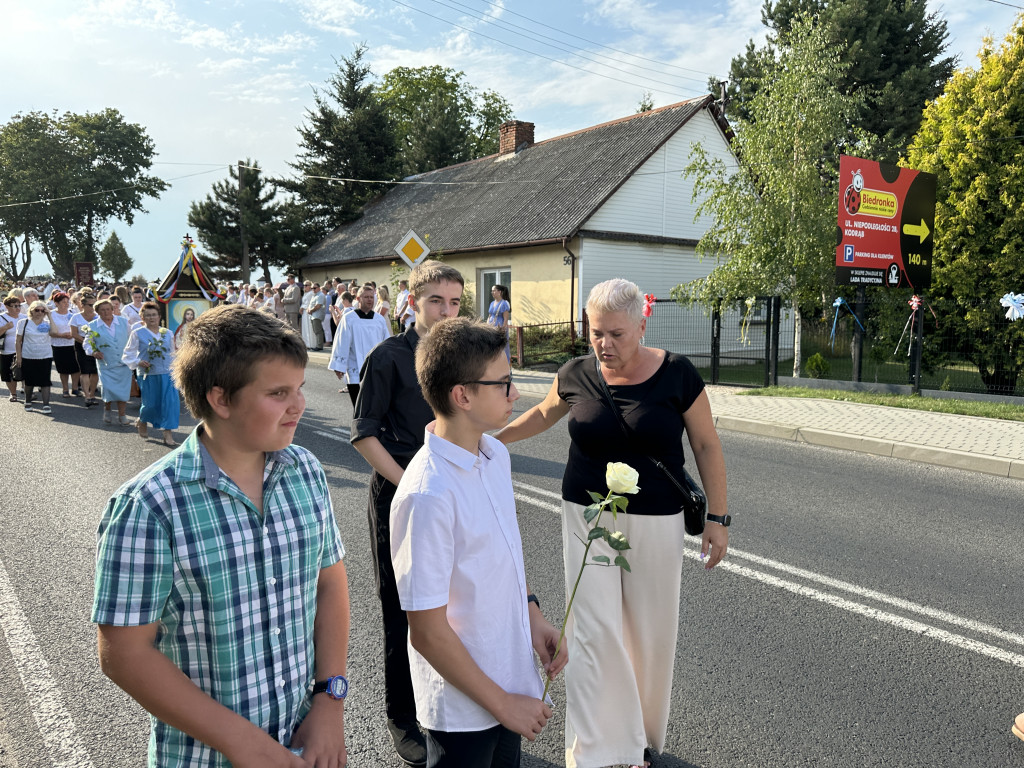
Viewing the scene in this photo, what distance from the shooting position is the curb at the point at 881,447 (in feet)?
26.5

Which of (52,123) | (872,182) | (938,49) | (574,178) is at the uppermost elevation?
(52,123)

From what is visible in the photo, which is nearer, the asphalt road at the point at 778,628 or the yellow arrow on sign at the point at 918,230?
the asphalt road at the point at 778,628

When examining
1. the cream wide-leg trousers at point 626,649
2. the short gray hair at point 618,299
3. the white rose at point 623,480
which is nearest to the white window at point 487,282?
the short gray hair at point 618,299

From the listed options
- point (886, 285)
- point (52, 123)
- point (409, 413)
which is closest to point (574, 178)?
point (886, 285)

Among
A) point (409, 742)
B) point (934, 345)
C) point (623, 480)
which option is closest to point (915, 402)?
point (934, 345)

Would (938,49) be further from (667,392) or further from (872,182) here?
(667,392)

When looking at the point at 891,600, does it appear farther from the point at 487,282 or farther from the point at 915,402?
the point at 487,282

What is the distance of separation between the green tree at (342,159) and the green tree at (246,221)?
1536mm

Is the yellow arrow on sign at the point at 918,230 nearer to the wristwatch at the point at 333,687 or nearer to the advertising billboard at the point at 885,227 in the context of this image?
the advertising billboard at the point at 885,227

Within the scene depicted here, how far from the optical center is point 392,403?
3141 millimetres

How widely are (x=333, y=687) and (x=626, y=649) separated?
5.16 ft

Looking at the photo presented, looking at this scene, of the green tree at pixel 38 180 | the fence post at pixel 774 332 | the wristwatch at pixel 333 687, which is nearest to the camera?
the wristwatch at pixel 333 687

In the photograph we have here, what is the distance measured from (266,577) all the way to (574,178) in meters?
25.3

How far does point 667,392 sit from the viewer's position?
2.92 meters
